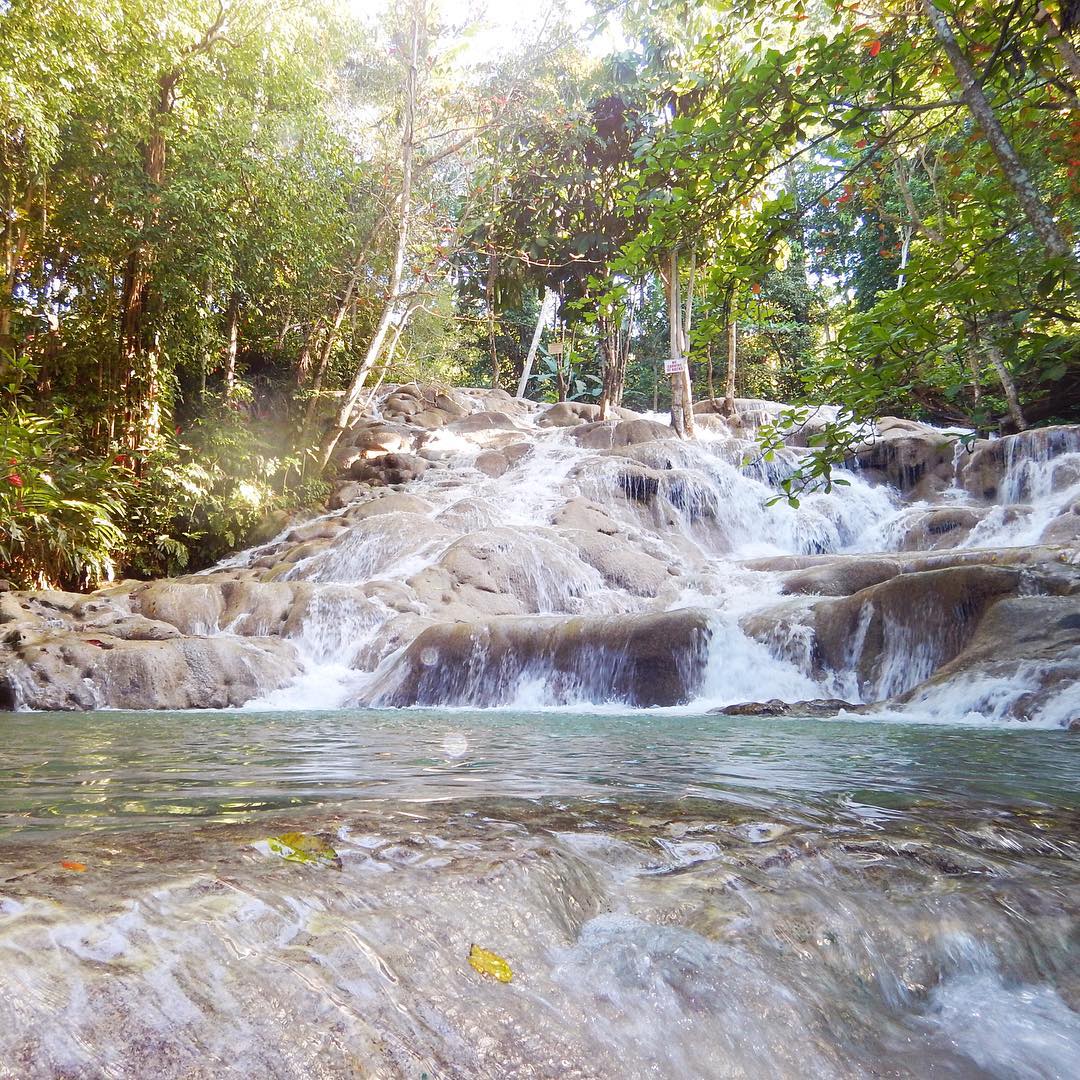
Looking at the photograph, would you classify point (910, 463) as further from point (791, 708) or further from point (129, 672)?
point (129, 672)

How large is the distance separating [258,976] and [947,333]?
13.0 feet

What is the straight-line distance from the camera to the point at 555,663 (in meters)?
8.53

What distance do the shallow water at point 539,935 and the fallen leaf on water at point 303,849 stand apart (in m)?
0.04

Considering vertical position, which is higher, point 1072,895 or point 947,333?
point 947,333

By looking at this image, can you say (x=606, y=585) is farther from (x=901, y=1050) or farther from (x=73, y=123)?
(x=901, y=1050)

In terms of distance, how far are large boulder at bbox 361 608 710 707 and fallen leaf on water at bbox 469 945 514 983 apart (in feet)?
21.8

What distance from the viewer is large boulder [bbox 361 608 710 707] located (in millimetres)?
8156

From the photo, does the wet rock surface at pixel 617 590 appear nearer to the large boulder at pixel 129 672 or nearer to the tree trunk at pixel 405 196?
the large boulder at pixel 129 672

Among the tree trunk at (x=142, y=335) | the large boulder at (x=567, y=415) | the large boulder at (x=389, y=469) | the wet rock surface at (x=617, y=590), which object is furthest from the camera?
the large boulder at (x=567, y=415)

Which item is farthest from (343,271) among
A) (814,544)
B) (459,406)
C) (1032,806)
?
(1032,806)

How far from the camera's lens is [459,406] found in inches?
909

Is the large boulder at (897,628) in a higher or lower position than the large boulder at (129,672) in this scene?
higher

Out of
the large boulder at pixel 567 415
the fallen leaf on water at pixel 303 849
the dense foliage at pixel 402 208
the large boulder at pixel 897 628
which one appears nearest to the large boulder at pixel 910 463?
the dense foliage at pixel 402 208

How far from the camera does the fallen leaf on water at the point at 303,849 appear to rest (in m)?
1.69
